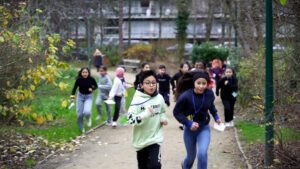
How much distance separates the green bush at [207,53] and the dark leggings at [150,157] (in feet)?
84.1

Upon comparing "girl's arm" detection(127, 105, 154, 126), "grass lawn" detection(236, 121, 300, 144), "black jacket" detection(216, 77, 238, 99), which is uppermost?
"girl's arm" detection(127, 105, 154, 126)

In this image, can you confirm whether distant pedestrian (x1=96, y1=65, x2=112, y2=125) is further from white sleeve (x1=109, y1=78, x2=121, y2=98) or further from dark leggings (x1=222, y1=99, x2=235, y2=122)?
dark leggings (x1=222, y1=99, x2=235, y2=122)

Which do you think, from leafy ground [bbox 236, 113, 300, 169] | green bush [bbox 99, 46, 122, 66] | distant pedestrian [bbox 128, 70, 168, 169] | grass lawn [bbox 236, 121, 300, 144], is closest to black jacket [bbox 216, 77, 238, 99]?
grass lawn [bbox 236, 121, 300, 144]

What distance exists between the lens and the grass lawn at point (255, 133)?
8305 mm

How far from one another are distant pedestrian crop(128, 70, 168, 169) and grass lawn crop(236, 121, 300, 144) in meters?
2.20

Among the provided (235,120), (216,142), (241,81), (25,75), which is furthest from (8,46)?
(241,81)

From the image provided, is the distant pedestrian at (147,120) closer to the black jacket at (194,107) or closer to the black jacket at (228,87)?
the black jacket at (194,107)

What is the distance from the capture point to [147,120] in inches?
287

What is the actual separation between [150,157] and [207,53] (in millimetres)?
26191

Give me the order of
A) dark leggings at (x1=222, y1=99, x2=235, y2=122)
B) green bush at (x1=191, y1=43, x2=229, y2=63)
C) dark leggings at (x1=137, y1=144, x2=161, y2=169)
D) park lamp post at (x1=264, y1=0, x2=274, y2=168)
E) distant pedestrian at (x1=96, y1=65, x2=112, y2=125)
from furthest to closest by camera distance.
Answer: green bush at (x1=191, y1=43, x2=229, y2=63) < distant pedestrian at (x1=96, y1=65, x2=112, y2=125) < dark leggings at (x1=222, y1=99, x2=235, y2=122) < park lamp post at (x1=264, y1=0, x2=274, y2=168) < dark leggings at (x1=137, y1=144, x2=161, y2=169)

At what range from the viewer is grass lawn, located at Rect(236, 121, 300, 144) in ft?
27.2

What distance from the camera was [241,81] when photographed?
57.8 ft

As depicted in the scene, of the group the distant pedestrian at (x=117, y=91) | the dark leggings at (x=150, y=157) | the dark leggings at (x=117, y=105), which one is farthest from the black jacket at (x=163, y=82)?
the dark leggings at (x=150, y=157)

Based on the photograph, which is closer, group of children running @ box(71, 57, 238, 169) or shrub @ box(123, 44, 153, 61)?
group of children running @ box(71, 57, 238, 169)
